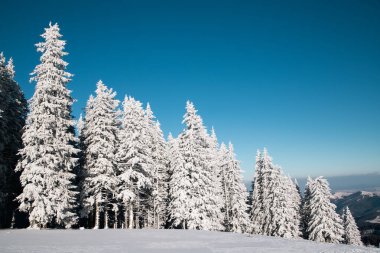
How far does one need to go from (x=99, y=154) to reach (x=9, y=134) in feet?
33.3

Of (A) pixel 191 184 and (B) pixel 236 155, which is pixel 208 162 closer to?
(A) pixel 191 184

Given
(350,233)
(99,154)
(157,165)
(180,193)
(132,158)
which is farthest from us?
(350,233)

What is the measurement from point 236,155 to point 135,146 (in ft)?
75.6

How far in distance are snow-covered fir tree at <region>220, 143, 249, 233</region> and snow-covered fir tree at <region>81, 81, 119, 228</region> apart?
76.6ft

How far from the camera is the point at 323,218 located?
157 ft

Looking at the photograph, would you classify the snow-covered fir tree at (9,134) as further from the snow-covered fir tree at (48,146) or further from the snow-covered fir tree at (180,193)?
the snow-covered fir tree at (180,193)

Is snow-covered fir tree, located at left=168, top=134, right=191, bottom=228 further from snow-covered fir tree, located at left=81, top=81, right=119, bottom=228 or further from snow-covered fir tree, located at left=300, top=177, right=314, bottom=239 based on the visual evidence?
snow-covered fir tree, located at left=300, top=177, right=314, bottom=239

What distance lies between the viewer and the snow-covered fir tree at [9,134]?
30.4m

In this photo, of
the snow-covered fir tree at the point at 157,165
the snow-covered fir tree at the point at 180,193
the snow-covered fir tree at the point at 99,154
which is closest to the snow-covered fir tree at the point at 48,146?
the snow-covered fir tree at the point at 99,154

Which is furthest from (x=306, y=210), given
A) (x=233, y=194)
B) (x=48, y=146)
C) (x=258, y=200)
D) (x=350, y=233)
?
(x=48, y=146)

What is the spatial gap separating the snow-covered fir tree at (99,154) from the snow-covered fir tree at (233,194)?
23341mm

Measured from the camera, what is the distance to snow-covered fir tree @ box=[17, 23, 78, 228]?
82.7ft

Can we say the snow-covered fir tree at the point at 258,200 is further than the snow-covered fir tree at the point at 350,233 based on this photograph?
No

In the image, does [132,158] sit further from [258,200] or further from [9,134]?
[258,200]
